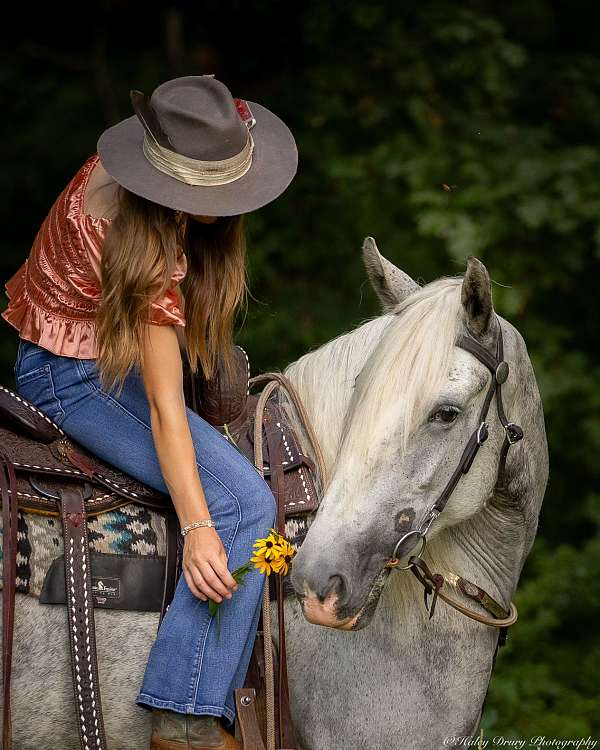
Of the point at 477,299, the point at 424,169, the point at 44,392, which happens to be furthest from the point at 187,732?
the point at 424,169

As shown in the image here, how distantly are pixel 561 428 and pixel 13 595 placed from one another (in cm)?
436

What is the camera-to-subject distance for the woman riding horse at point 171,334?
2311 millimetres

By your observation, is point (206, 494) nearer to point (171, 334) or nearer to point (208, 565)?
point (208, 565)

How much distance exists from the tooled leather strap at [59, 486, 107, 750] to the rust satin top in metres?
0.49

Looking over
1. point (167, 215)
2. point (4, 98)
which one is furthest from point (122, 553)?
point (4, 98)

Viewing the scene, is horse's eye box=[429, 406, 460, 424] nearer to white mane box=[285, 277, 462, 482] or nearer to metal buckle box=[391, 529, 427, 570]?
white mane box=[285, 277, 462, 482]

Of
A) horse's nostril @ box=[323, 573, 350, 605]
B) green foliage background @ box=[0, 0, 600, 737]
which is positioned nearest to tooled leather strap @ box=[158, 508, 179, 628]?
horse's nostril @ box=[323, 573, 350, 605]

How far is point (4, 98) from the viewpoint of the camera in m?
6.64

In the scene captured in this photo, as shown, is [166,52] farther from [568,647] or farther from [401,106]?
[568,647]

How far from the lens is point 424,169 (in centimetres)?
554

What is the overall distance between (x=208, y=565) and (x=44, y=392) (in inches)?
27.0

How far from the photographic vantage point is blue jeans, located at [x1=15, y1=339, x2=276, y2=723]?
2350mm

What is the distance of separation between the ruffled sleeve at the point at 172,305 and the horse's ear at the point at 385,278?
23.4 inches

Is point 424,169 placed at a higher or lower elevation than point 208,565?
lower
